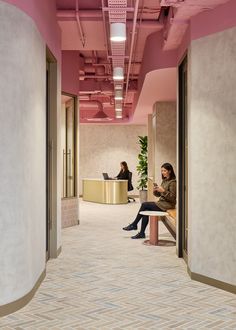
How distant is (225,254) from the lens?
5.64 metres

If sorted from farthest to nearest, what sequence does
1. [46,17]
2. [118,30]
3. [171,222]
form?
[171,222] → [118,30] → [46,17]

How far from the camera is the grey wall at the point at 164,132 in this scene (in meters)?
12.0

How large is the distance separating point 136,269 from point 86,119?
13299mm

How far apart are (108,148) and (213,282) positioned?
15.2m

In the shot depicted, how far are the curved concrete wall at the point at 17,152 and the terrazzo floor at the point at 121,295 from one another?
40cm

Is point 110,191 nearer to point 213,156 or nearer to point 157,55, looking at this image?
point 157,55

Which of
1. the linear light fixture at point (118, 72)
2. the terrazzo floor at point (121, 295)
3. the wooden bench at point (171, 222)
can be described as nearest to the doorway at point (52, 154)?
the terrazzo floor at point (121, 295)

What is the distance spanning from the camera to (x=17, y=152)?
4.76 metres

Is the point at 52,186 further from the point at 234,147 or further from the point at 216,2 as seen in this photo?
the point at 216,2

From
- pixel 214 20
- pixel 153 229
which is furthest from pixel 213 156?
pixel 153 229

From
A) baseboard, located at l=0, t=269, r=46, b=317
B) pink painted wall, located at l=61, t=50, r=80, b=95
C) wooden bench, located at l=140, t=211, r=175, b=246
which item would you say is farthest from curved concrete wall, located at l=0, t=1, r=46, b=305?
pink painted wall, located at l=61, t=50, r=80, b=95

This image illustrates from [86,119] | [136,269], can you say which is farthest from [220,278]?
[86,119]

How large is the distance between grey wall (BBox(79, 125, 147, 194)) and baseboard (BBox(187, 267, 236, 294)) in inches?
575

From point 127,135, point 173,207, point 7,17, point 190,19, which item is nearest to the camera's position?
point 7,17
